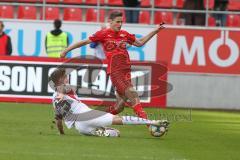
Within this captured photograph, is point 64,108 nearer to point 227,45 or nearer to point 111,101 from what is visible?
point 111,101

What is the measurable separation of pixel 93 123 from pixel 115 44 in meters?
1.75

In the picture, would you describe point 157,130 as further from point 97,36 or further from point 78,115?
point 97,36

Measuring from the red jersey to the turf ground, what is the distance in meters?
1.24

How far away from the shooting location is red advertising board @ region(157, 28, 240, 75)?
24047 mm

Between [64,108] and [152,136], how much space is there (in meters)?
1.68

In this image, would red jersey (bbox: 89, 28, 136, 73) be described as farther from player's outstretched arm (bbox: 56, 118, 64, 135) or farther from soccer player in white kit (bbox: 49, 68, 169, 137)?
player's outstretched arm (bbox: 56, 118, 64, 135)

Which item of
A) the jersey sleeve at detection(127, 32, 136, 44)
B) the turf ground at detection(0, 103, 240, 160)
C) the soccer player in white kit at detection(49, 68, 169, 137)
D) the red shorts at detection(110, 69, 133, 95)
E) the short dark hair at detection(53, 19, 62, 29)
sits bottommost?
the turf ground at detection(0, 103, 240, 160)

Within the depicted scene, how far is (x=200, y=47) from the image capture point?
79.0ft

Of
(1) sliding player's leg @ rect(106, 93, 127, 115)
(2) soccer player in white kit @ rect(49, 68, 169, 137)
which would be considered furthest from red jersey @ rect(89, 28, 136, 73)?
(2) soccer player in white kit @ rect(49, 68, 169, 137)

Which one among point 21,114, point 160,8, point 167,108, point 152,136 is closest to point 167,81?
point 167,108

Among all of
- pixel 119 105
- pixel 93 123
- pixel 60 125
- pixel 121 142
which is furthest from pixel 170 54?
pixel 121 142

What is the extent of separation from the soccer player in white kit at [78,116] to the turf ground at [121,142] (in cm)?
22

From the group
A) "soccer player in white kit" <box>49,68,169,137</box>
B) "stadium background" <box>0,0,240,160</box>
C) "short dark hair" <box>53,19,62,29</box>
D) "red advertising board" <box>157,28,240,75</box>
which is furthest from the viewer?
"red advertising board" <box>157,28,240,75</box>

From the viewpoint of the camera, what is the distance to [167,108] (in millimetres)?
22547
